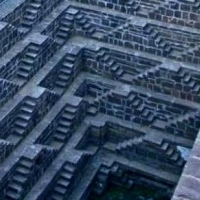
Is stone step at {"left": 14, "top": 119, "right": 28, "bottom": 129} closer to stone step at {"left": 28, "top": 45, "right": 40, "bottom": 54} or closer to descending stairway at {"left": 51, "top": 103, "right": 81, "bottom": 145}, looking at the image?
descending stairway at {"left": 51, "top": 103, "right": 81, "bottom": 145}

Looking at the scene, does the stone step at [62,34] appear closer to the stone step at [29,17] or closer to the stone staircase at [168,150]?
the stone step at [29,17]

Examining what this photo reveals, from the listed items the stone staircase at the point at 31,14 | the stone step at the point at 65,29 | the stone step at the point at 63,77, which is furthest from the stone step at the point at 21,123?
the stone step at the point at 65,29

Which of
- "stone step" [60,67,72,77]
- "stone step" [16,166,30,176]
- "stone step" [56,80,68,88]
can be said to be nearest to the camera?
"stone step" [16,166,30,176]

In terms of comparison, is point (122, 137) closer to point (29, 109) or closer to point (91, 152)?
point (91, 152)

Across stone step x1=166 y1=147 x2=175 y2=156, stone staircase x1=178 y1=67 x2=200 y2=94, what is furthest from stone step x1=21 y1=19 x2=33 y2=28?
stone step x1=166 y1=147 x2=175 y2=156

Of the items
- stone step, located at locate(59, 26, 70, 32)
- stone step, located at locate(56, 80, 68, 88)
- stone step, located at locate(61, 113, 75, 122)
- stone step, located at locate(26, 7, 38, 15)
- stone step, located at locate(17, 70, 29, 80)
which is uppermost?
stone step, located at locate(26, 7, 38, 15)

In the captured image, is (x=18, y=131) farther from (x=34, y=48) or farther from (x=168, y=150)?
(x=168, y=150)

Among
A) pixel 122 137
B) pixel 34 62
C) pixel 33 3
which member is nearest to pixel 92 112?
pixel 122 137
